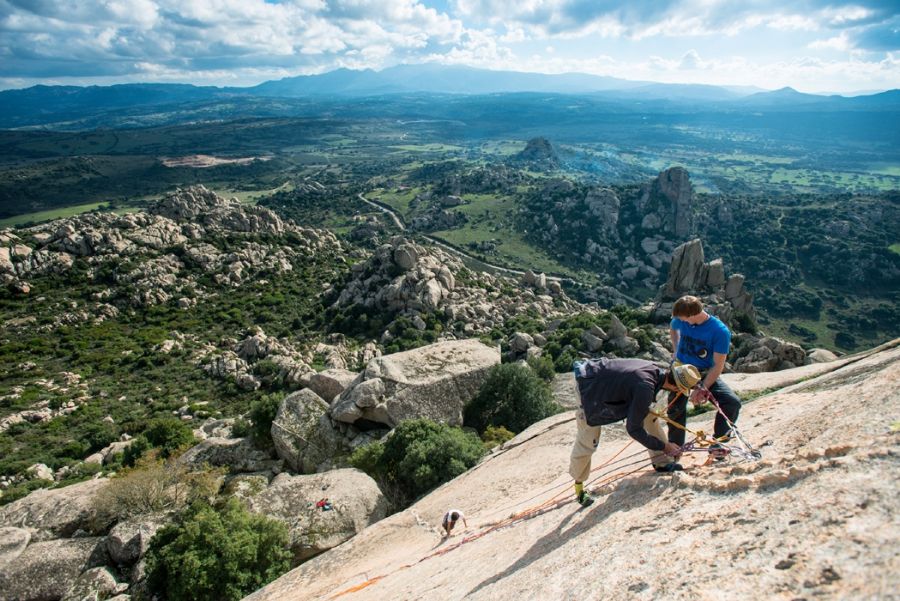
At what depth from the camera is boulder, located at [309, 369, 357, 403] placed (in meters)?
27.5

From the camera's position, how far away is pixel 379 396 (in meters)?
23.7

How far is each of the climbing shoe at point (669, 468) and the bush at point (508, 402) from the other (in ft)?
55.6

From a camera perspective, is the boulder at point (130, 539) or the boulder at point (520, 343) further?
the boulder at point (520, 343)

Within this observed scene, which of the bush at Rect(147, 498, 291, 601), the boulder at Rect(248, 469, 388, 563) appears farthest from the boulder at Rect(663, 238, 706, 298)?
the bush at Rect(147, 498, 291, 601)

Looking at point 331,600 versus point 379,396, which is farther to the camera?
point 379,396

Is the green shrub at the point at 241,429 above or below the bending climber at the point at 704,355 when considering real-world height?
below

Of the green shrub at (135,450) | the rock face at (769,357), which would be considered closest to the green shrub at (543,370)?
the rock face at (769,357)

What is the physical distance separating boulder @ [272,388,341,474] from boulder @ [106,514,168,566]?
635 centimetres

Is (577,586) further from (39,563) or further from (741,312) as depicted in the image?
(741,312)

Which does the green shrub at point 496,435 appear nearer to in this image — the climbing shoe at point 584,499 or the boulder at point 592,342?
the climbing shoe at point 584,499

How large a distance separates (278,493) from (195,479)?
468 cm

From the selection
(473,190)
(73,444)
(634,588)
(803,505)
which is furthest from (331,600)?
(473,190)

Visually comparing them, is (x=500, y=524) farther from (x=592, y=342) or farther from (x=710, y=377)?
(x=592, y=342)

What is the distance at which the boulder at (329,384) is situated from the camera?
90.4 feet
